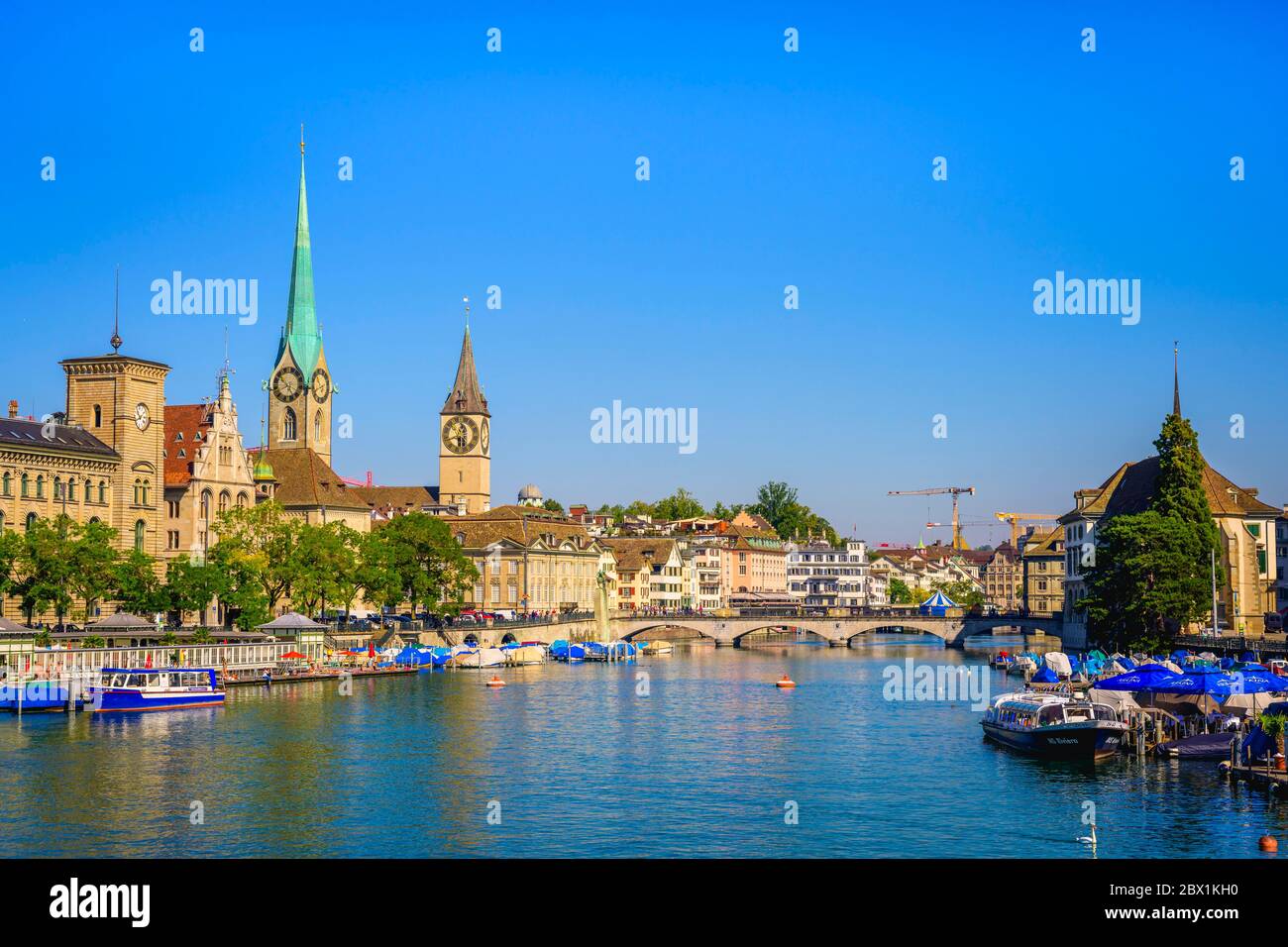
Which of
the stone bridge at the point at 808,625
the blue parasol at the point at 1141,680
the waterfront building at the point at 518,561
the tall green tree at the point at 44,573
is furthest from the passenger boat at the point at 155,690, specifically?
the waterfront building at the point at 518,561

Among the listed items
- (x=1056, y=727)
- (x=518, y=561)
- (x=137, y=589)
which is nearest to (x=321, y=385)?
(x=518, y=561)

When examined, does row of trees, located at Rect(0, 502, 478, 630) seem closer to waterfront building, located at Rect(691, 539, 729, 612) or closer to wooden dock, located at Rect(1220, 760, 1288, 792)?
wooden dock, located at Rect(1220, 760, 1288, 792)

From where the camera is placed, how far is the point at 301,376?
150 m

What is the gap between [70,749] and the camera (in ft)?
159

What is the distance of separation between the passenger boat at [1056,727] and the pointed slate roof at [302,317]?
363 ft

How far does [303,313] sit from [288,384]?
7859mm

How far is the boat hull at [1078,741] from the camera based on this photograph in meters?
47.5

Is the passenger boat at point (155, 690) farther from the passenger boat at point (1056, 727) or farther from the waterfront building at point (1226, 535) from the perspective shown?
the waterfront building at point (1226, 535)

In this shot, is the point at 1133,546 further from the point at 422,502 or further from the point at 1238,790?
the point at 422,502

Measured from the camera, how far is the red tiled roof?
335 feet
